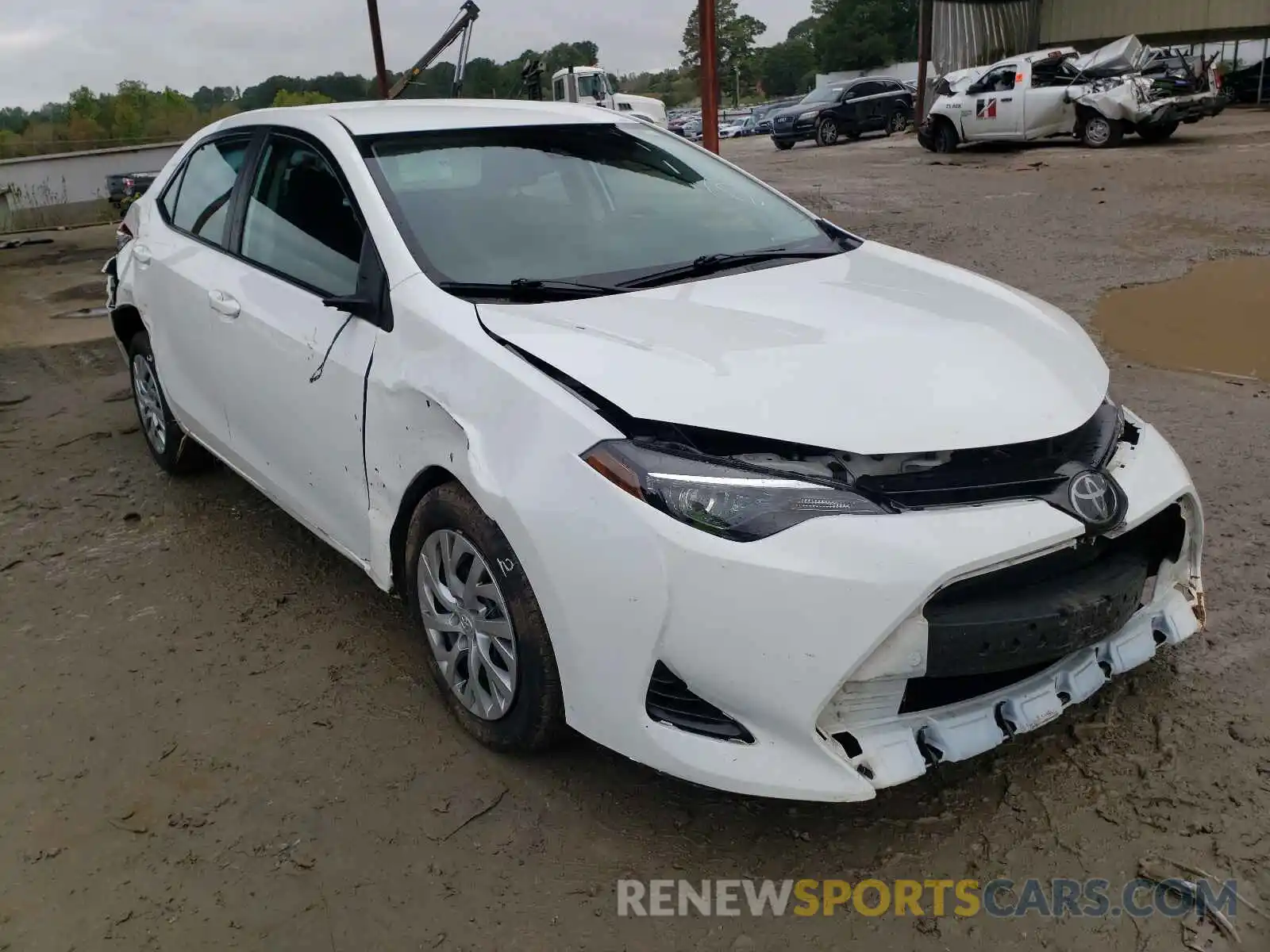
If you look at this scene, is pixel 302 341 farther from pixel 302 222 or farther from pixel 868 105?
pixel 868 105

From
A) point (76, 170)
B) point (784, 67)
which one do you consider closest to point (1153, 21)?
point (76, 170)

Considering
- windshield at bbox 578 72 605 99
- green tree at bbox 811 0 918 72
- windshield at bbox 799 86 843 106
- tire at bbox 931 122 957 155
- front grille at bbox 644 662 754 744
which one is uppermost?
green tree at bbox 811 0 918 72

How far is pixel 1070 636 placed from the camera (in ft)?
7.19

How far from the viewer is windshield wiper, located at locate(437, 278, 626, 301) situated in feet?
8.84

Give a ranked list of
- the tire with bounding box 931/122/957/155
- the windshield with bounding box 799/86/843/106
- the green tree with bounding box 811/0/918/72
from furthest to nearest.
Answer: the green tree with bounding box 811/0/918/72, the windshield with bounding box 799/86/843/106, the tire with bounding box 931/122/957/155

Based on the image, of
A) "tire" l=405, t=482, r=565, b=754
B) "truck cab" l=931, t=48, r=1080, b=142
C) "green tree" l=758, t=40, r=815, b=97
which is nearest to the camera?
"tire" l=405, t=482, r=565, b=754

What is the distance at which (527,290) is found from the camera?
273 centimetres

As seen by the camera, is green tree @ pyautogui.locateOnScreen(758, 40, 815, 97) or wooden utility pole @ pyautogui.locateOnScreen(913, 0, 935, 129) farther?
green tree @ pyautogui.locateOnScreen(758, 40, 815, 97)

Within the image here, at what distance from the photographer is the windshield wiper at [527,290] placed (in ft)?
8.84

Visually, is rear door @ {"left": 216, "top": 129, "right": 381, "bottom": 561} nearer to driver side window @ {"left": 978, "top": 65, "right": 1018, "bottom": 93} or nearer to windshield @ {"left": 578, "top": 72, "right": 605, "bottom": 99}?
driver side window @ {"left": 978, "top": 65, "right": 1018, "bottom": 93}

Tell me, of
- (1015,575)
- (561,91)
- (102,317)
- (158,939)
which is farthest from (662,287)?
(561,91)

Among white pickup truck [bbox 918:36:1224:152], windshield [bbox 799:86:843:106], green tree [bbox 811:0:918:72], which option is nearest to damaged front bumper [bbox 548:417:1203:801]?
white pickup truck [bbox 918:36:1224:152]

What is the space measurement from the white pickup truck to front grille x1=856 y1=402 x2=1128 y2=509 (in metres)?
15.6

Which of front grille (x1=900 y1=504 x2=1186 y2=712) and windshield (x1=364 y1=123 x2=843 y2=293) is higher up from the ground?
windshield (x1=364 y1=123 x2=843 y2=293)
